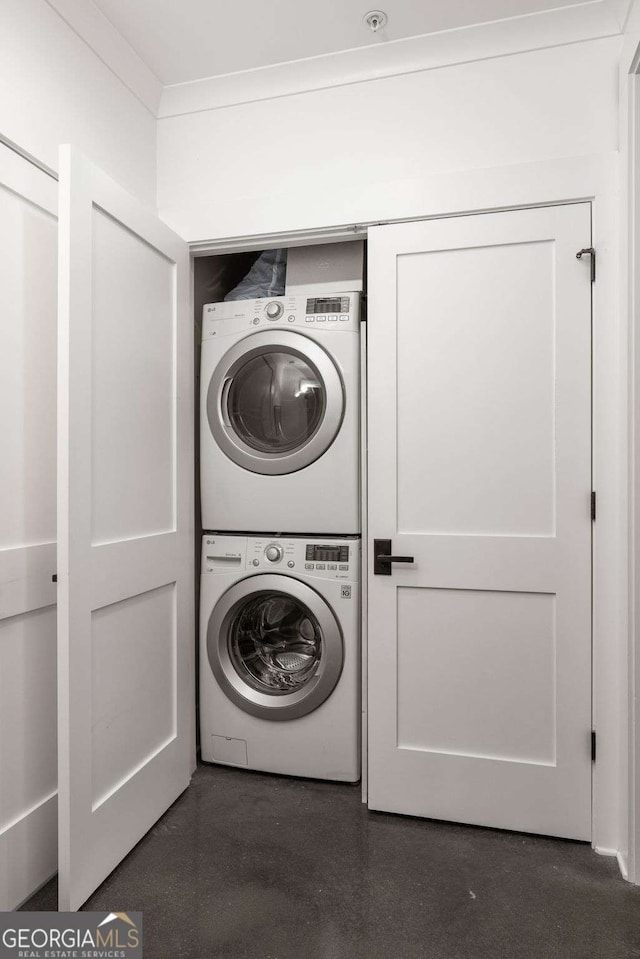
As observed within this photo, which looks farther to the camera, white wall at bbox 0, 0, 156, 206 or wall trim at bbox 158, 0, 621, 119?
wall trim at bbox 158, 0, 621, 119

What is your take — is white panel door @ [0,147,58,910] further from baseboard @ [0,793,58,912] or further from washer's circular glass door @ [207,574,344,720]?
washer's circular glass door @ [207,574,344,720]

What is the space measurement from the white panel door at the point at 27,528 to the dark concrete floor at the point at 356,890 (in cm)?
20

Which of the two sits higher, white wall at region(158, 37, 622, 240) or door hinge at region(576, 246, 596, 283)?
white wall at region(158, 37, 622, 240)

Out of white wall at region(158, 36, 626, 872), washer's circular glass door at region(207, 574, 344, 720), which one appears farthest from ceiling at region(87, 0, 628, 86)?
washer's circular glass door at region(207, 574, 344, 720)

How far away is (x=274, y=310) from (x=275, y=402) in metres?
0.35

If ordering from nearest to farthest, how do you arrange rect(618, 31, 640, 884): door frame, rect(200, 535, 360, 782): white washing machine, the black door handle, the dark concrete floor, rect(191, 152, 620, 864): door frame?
the dark concrete floor, rect(618, 31, 640, 884): door frame, rect(191, 152, 620, 864): door frame, the black door handle, rect(200, 535, 360, 782): white washing machine

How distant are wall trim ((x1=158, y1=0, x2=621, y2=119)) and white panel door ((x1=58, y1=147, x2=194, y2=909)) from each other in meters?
0.59

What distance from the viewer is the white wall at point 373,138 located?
70.4 inches

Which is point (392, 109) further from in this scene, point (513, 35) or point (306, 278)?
point (306, 278)

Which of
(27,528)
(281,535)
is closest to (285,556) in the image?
(281,535)

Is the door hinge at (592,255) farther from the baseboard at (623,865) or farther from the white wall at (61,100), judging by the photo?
the baseboard at (623,865)

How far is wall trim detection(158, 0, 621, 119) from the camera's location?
176cm

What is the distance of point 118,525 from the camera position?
1668 millimetres

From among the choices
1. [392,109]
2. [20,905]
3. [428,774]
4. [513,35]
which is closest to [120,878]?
[20,905]
